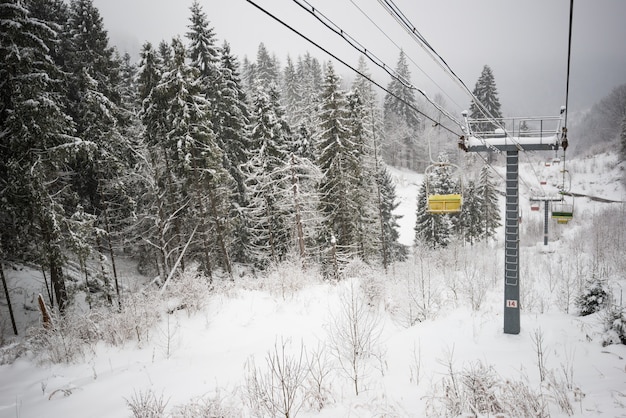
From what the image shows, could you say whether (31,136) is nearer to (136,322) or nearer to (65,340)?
(65,340)

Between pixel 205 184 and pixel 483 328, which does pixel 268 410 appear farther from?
pixel 205 184

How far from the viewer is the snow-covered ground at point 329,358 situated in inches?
225

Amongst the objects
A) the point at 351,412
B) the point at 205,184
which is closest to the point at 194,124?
the point at 205,184

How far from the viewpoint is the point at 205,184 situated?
1900 centimetres

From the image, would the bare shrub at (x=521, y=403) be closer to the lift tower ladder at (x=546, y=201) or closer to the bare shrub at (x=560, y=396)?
the bare shrub at (x=560, y=396)

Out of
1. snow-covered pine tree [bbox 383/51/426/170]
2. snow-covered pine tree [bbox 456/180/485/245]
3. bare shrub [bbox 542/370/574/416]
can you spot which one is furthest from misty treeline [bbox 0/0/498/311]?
snow-covered pine tree [bbox 383/51/426/170]

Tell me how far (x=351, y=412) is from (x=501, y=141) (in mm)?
7687

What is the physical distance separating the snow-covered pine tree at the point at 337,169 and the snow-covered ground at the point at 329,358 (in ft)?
32.8

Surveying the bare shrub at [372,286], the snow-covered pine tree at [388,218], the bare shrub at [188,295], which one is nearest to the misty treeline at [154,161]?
the bare shrub at [188,295]

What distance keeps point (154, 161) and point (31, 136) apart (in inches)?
298

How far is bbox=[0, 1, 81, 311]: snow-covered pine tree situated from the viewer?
1185 cm

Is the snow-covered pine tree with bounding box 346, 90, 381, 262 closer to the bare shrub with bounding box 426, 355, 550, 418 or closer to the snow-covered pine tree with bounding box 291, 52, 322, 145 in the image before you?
the bare shrub with bounding box 426, 355, 550, 418

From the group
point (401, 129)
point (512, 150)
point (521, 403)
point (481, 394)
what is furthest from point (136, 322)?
point (401, 129)

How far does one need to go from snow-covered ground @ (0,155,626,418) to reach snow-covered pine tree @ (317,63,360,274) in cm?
1000
